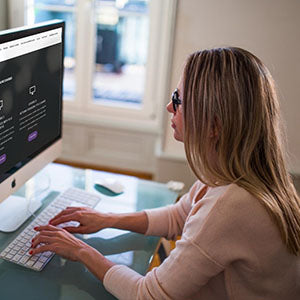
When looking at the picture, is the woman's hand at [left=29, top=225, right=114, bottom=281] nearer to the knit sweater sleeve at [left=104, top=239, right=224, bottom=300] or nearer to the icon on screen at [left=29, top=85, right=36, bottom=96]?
the knit sweater sleeve at [left=104, top=239, right=224, bottom=300]

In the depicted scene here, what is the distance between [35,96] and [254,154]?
65cm

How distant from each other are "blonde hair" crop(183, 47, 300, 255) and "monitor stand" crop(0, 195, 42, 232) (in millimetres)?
568

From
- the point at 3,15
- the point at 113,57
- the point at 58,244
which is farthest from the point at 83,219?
the point at 113,57

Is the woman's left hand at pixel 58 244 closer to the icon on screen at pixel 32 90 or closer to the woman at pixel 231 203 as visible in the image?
the woman at pixel 231 203

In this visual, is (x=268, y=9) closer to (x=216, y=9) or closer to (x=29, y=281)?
(x=216, y=9)

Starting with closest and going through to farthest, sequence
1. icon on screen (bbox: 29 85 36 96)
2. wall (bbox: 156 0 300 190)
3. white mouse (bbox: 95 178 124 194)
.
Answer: icon on screen (bbox: 29 85 36 96), white mouse (bbox: 95 178 124 194), wall (bbox: 156 0 300 190)

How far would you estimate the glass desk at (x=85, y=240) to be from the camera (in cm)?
108

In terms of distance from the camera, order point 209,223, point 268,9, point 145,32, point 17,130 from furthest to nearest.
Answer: point 145,32, point 268,9, point 17,130, point 209,223

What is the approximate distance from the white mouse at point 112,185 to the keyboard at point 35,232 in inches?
3.2

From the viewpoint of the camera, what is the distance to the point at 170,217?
1408mm

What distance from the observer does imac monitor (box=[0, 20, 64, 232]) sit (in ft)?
3.85

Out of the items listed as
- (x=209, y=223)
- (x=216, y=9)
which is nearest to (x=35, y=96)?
(x=209, y=223)

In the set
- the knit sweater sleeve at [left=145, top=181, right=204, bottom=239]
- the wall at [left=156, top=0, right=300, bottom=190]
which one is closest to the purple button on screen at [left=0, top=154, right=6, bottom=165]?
the knit sweater sleeve at [left=145, top=181, right=204, bottom=239]

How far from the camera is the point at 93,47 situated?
309cm
